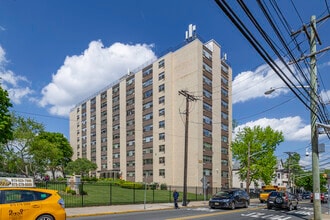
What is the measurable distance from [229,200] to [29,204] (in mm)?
17027

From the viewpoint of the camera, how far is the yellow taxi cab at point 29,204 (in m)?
9.95

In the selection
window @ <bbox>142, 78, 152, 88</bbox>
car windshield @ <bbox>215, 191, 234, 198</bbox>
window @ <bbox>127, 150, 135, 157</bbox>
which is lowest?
car windshield @ <bbox>215, 191, 234, 198</bbox>

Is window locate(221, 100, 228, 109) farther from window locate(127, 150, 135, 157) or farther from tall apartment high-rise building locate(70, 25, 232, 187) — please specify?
window locate(127, 150, 135, 157)

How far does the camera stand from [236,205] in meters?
25.2

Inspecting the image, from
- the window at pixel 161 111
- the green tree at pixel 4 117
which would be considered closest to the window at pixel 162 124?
the window at pixel 161 111

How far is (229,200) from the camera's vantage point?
80.0ft

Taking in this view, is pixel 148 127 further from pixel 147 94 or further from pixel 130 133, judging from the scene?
pixel 130 133

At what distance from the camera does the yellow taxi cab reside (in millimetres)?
9953

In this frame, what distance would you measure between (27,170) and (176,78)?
29480mm

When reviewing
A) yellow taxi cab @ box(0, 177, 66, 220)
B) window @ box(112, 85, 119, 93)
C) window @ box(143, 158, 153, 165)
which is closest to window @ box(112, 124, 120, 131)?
window @ box(112, 85, 119, 93)

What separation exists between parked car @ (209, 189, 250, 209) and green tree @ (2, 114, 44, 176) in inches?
1312

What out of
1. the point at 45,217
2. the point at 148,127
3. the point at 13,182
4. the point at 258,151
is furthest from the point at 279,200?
the point at 148,127

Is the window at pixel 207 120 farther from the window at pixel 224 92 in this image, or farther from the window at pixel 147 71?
the window at pixel 147 71

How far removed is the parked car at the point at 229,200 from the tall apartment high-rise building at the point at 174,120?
27317 millimetres
